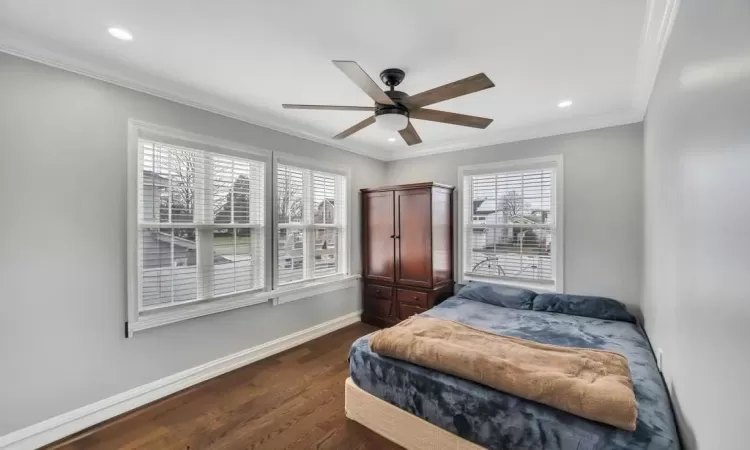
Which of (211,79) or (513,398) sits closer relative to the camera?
(513,398)

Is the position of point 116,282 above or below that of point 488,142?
below

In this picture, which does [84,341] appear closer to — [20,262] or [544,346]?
[20,262]

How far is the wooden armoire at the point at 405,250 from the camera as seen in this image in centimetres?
404

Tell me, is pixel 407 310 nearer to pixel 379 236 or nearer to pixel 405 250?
pixel 405 250

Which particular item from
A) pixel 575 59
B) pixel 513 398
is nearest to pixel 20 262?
pixel 513 398

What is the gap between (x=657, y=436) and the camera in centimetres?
141

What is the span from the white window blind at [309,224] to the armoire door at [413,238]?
2.60ft

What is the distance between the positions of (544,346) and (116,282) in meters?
3.20

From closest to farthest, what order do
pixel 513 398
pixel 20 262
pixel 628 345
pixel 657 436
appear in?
pixel 657 436 < pixel 513 398 < pixel 20 262 < pixel 628 345

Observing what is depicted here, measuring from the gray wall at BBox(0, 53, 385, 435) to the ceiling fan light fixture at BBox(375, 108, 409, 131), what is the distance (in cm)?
186

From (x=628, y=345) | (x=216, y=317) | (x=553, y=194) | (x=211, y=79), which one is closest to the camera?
(x=628, y=345)

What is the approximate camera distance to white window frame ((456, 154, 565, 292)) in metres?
3.66

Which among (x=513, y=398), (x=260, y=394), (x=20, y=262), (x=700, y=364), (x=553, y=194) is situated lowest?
(x=260, y=394)

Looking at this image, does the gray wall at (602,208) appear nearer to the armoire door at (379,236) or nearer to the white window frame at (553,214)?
the white window frame at (553,214)
